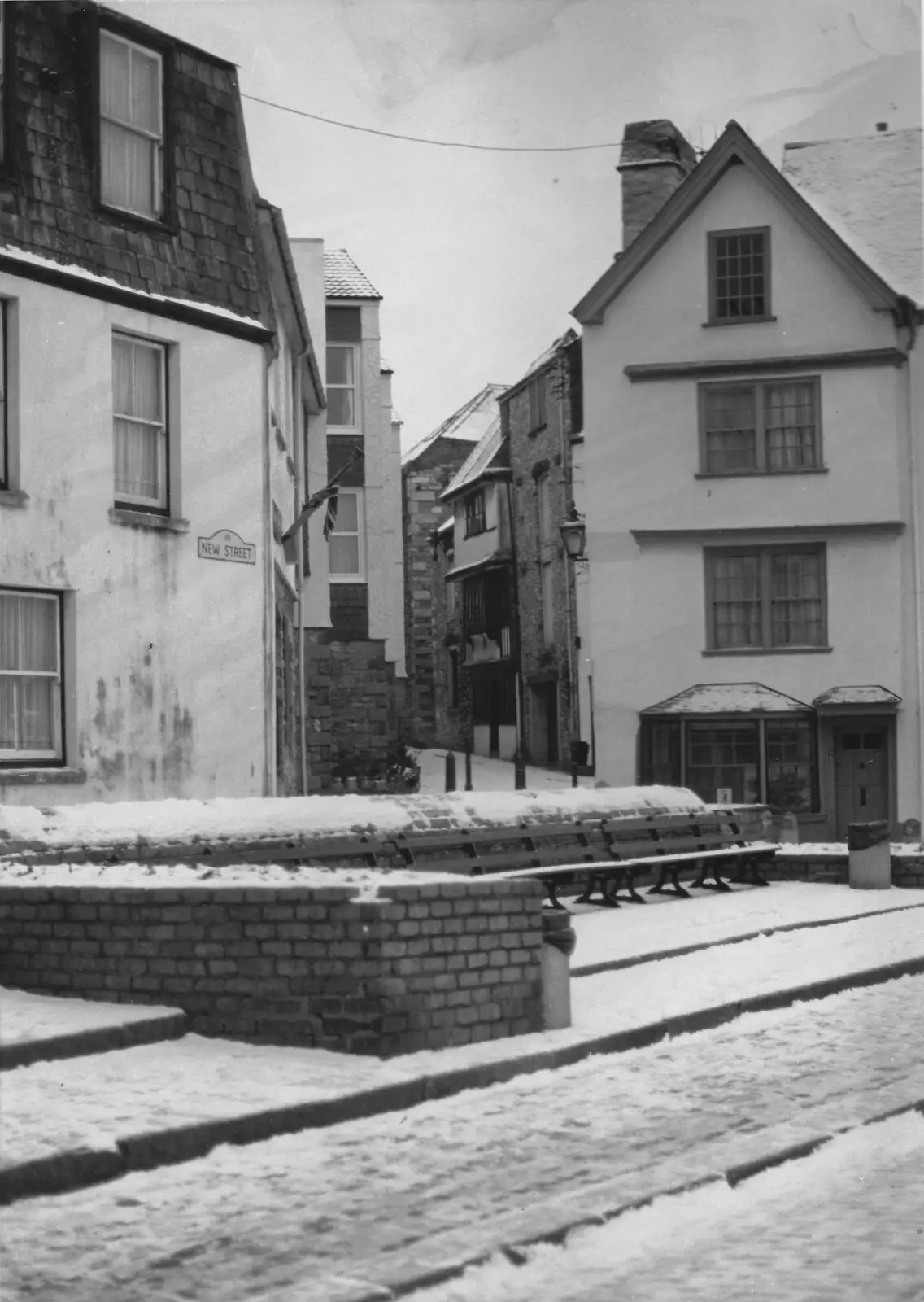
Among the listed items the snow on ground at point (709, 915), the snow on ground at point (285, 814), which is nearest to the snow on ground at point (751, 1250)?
the snow on ground at point (709, 915)

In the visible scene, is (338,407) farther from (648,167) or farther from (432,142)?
(432,142)

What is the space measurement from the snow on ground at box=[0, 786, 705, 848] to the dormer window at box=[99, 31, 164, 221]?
17.7 feet

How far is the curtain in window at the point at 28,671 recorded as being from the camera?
15.1 metres

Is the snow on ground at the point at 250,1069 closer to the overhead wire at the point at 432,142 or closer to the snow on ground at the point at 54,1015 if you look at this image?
the snow on ground at the point at 54,1015

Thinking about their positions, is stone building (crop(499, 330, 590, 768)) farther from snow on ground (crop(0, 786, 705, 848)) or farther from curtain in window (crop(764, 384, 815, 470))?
snow on ground (crop(0, 786, 705, 848))

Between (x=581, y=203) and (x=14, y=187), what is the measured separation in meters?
5.02

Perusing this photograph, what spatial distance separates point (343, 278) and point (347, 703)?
5382 millimetres

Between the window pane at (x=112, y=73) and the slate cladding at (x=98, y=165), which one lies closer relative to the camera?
the slate cladding at (x=98, y=165)

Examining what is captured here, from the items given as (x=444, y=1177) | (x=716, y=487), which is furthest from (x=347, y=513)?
(x=444, y=1177)

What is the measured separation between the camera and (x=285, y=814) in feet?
42.8

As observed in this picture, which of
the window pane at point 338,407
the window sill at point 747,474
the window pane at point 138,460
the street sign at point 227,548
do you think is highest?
the window pane at point 338,407

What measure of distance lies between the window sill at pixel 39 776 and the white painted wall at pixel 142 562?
8 centimetres

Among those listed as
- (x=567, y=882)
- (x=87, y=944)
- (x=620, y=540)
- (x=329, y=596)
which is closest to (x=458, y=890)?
(x=87, y=944)

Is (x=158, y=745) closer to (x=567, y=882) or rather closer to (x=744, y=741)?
(x=567, y=882)
